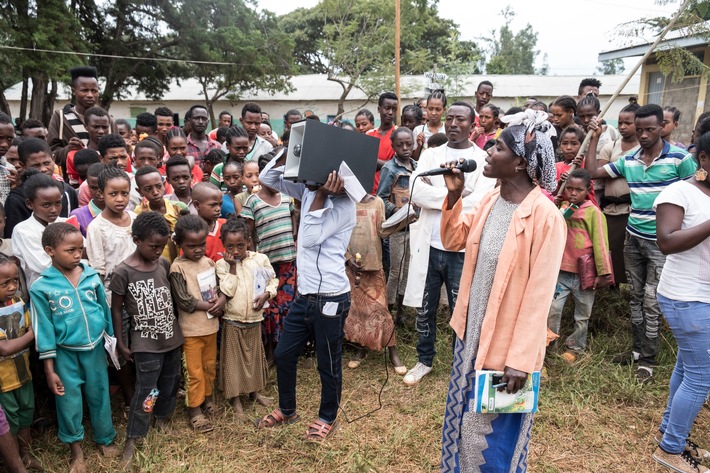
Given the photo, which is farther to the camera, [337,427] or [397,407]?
[397,407]

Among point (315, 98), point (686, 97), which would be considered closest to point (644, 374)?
point (686, 97)

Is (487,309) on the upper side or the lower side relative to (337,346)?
upper

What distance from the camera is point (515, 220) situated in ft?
7.27

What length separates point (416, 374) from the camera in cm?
415

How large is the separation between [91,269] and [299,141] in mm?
1498

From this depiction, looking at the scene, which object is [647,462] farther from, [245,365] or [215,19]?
[215,19]

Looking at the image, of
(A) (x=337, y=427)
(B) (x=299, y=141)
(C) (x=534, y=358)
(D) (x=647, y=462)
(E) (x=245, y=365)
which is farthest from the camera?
(E) (x=245, y=365)

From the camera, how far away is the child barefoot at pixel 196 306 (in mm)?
3293

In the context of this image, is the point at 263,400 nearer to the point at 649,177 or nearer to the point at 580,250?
the point at 580,250

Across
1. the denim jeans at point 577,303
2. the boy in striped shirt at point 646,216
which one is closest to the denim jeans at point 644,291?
the boy in striped shirt at point 646,216

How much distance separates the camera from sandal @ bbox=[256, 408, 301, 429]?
345cm

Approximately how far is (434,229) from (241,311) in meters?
1.61

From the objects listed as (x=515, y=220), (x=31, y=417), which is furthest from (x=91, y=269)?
(x=515, y=220)

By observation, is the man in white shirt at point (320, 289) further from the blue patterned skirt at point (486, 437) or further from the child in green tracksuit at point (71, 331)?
the child in green tracksuit at point (71, 331)
